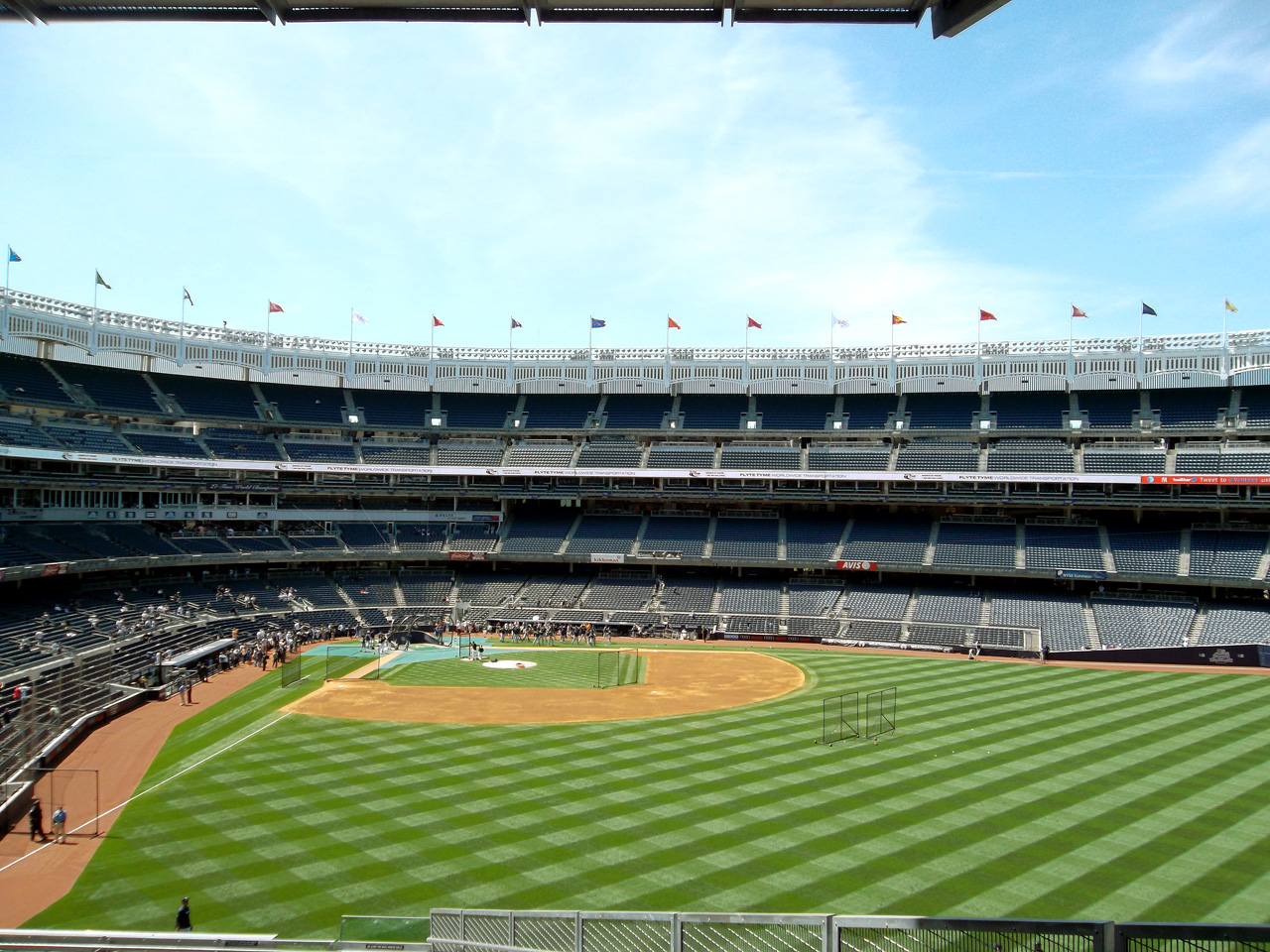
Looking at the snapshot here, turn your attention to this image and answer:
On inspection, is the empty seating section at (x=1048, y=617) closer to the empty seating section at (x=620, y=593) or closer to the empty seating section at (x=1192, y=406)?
the empty seating section at (x=1192, y=406)

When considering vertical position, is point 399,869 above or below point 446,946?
below

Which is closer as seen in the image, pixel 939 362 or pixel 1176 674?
pixel 1176 674

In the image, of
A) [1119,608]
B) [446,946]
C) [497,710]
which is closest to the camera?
[446,946]

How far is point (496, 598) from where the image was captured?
65375 mm

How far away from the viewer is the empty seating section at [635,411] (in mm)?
74875

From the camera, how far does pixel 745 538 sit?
67312 mm

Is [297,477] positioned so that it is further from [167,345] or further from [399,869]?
[399,869]

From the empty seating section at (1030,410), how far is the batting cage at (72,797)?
64.4 m

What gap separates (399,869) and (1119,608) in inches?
2024

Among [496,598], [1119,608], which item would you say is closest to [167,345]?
[496,598]

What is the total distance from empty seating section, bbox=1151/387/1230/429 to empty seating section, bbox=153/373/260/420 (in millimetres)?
73900

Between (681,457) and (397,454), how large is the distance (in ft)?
83.7

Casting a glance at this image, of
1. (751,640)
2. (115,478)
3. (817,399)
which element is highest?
(817,399)

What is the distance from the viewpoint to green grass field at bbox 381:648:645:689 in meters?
41.5
